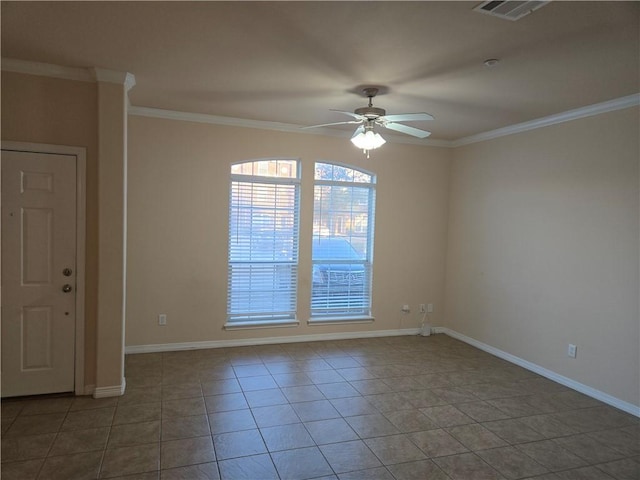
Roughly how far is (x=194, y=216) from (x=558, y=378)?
4.30 meters

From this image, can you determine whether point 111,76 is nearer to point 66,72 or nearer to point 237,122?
point 66,72

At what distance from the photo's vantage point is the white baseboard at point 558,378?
3.71m

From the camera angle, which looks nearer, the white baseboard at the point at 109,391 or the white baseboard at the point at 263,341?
the white baseboard at the point at 109,391

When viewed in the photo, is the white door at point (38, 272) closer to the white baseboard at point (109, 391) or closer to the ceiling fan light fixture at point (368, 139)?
the white baseboard at point (109, 391)

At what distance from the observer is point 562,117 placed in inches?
169

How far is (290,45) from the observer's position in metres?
2.82

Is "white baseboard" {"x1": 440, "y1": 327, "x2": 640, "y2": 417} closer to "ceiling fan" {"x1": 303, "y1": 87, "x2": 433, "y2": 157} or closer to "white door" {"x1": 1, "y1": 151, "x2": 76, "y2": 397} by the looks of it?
"ceiling fan" {"x1": 303, "y1": 87, "x2": 433, "y2": 157}

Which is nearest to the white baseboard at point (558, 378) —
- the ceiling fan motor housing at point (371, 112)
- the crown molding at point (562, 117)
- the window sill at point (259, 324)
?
the window sill at point (259, 324)

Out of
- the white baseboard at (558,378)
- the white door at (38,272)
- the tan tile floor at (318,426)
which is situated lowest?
the tan tile floor at (318,426)

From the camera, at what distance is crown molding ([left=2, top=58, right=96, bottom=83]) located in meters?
3.29

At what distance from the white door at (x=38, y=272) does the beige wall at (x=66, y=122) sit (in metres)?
0.12

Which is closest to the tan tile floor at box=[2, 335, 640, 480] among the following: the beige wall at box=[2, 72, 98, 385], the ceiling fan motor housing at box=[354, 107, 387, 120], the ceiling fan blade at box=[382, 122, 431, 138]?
the beige wall at box=[2, 72, 98, 385]

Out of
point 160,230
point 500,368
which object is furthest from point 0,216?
point 500,368

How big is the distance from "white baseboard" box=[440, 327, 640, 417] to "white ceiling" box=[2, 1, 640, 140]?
270 cm
